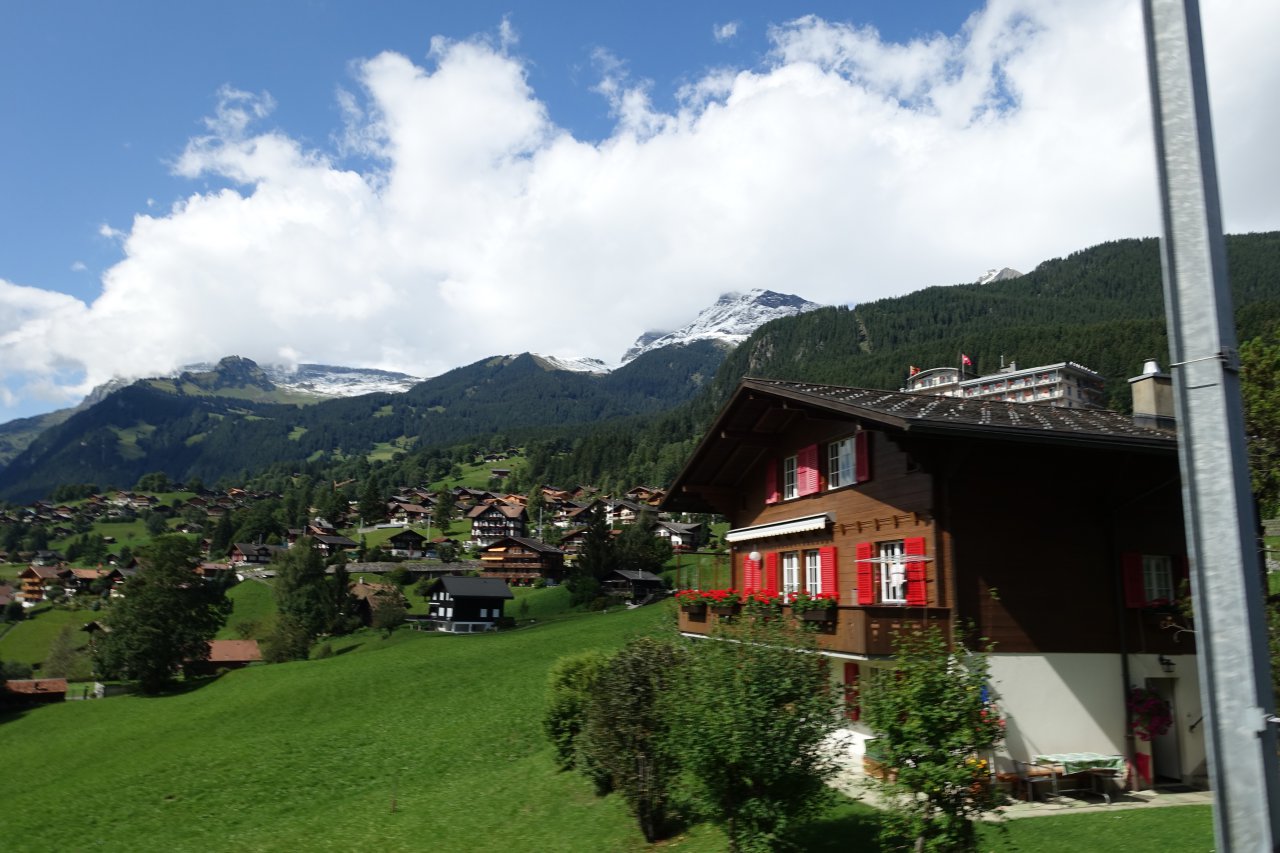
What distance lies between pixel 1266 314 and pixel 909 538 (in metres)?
147

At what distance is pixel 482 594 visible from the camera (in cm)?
7888

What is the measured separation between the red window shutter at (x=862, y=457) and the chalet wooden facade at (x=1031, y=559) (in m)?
0.03

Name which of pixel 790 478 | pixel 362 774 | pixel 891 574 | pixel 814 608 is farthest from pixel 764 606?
pixel 362 774

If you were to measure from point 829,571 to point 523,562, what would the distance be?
3378 inches

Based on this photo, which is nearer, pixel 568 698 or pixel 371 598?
pixel 568 698

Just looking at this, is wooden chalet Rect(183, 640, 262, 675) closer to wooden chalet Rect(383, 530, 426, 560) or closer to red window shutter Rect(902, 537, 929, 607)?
wooden chalet Rect(383, 530, 426, 560)

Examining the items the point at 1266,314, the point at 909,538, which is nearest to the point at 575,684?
the point at 909,538

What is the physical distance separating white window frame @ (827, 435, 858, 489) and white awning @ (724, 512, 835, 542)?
0.81 meters

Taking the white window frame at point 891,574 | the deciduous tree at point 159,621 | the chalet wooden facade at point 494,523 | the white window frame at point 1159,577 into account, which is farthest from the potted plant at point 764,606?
the chalet wooden facade at point 494,523

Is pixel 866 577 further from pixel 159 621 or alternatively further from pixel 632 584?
pixel 632 584

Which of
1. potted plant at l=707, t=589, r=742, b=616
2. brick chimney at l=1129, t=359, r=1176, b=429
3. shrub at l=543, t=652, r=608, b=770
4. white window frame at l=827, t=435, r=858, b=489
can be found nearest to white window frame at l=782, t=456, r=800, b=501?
white window frame at l=827, t=435, r=858, b=489

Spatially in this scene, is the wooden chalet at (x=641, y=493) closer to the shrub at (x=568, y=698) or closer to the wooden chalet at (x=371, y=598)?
the wooden chalet at (x=371, y=598)

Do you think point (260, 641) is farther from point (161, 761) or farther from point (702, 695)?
point (702, 695)

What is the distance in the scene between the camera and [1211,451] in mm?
2688
